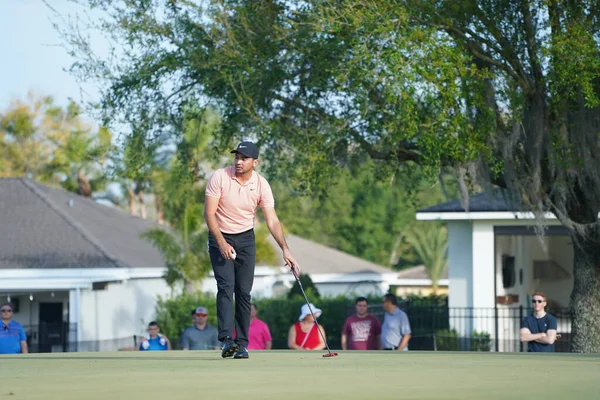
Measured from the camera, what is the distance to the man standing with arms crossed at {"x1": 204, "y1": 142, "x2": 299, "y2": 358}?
8805mm

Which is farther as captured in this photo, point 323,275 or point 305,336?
point 323,275

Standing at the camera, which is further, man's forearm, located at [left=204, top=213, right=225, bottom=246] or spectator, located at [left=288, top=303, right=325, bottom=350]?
spectator, located at [left=288, top=303, right=325, bottom=350]

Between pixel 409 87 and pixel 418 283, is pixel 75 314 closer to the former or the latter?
pixel 409 87

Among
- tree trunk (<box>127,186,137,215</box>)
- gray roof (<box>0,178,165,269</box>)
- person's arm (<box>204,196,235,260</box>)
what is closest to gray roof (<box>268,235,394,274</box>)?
gray roof (<box>0,178,165,269</box>)

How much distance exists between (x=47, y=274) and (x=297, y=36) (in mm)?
14501

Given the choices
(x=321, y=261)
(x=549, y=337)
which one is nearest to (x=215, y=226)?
(x=549, y=337)

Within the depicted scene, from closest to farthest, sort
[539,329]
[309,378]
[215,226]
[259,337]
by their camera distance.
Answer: [309,378] → [215,226] → [539,329] → [259,337]

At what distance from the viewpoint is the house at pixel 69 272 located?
27.7 meters

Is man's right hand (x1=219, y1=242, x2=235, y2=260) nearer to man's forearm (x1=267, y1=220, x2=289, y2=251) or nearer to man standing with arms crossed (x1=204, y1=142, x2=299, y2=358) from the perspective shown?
man standing with arms crossed (x1=204, y1=142, x2=299, y2=358)

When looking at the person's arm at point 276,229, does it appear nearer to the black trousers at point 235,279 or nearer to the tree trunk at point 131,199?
the black trousers at point 235,279

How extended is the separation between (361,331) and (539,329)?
3270 millimetres

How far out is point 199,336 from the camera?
16.2 metres

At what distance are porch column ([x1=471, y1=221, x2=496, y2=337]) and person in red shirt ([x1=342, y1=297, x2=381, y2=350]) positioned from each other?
323 inches

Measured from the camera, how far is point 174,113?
17.8m
